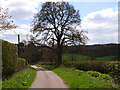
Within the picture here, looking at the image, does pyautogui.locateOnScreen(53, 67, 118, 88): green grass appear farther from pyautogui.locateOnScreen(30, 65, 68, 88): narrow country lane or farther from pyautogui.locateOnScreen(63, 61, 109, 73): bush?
pyautogui.locateOnScreen(63, 61, 109, 73): bush

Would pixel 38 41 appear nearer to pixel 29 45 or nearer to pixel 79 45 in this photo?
pixel 29 45

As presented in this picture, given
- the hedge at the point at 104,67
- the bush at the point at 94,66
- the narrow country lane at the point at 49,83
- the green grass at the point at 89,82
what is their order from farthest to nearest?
the bush at the point at 94,66, the hedge at the point at 104,67, the narrow country lane at the point at 49,83, the green grass at the point at 89,82

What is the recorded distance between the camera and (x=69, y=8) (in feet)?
108

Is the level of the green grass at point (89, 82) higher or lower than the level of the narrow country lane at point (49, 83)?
higher

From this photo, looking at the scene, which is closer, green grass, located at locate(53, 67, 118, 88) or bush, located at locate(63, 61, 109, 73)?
green grass, located at locate(53, 67, 118, 88)

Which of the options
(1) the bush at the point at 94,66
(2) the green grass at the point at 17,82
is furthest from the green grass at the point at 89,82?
(1) the bush at the point at 94,66

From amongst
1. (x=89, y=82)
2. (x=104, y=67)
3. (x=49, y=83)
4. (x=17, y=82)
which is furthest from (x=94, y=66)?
(x=17, y=82)

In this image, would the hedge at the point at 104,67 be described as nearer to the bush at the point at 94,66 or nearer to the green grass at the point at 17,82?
the bush at the point at 94,66

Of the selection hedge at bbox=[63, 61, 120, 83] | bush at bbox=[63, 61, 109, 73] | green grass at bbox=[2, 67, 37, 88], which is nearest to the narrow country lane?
green grass at bbox=[2, 67, 37, 88]

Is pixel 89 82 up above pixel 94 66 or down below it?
above

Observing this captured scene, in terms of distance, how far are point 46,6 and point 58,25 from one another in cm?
473

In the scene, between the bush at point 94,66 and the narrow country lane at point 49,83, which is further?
the bush at point 94,66

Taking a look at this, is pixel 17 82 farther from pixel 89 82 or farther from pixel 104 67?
pixel 104 67

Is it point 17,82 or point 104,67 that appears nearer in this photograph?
point 17,82
